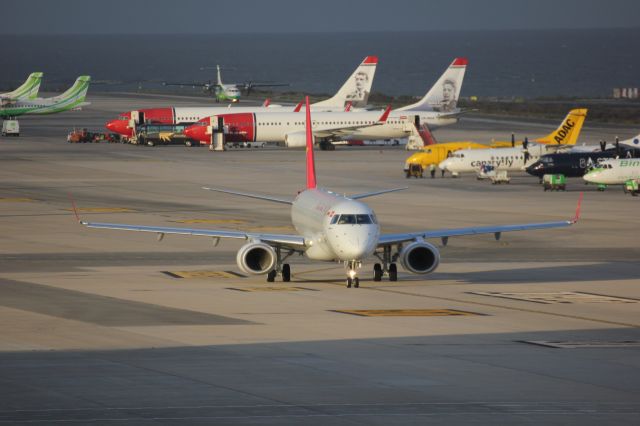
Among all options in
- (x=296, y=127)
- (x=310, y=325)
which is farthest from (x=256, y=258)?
(x=296, y=127)

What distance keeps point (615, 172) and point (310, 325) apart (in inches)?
2407

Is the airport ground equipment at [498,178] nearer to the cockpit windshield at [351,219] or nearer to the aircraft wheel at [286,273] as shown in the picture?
the aircraft wheel at [286,273]

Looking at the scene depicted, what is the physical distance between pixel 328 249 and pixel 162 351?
1281 cm

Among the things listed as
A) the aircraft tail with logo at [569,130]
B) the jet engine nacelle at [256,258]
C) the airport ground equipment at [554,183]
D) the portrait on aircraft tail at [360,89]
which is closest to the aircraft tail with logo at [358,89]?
the portrait on aircraft tail at [360,89]

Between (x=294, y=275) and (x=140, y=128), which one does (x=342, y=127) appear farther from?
(x=294, y=275)

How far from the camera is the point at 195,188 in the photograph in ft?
331

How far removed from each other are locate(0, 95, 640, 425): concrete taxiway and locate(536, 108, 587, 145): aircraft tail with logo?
2846 centimetres

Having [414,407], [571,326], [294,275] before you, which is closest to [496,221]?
[294,275]

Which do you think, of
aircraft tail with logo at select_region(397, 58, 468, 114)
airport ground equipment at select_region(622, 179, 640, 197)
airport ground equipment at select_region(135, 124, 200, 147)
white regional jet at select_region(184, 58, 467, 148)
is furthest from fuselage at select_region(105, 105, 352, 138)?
airport ground equipment at select_region(622, 179, 640, 197)

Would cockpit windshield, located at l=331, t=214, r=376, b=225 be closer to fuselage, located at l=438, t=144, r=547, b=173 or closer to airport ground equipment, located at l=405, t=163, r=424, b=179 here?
fuselage, located at l=438, t=144, r=547, b=173

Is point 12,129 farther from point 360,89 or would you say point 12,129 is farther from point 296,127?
point 360,89

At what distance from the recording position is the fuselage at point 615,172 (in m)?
99.9

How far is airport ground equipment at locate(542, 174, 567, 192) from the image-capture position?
102 meters

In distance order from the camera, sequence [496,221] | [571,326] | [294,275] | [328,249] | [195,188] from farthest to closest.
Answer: [195,188]
[496,221]
[294,275]
[328,249]
[571,326]
